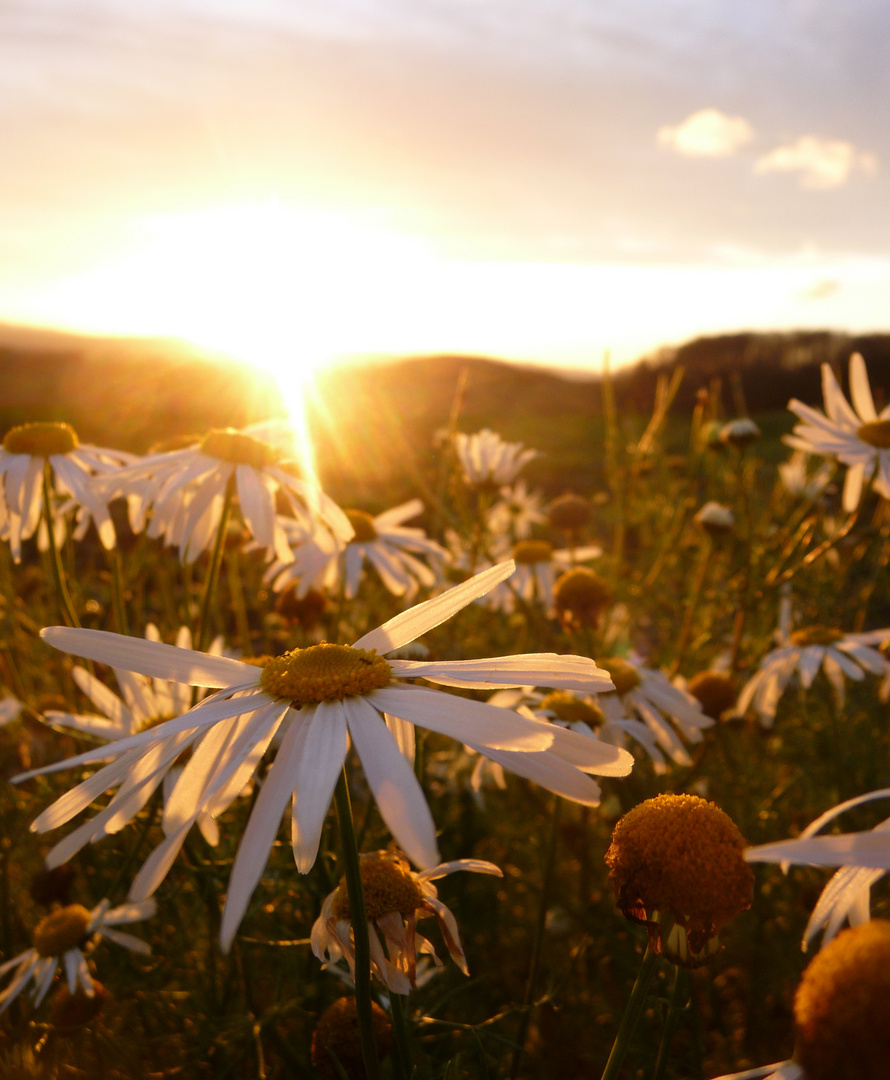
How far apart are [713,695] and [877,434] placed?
106 cm

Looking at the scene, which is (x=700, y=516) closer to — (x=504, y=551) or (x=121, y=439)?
(x=504, y=551)

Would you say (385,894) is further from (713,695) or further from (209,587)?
(713,695)

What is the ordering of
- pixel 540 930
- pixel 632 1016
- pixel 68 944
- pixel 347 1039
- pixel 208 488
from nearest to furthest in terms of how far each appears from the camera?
pixel 632 1016, pixel 347 1039, pixel 540 930, pixel 68 944, pixel 208 488

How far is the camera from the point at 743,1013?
2.61 m

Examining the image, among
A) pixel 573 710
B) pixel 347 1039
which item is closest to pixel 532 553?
pixel 573 710

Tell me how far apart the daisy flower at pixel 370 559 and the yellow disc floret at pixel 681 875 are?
1.48 meters

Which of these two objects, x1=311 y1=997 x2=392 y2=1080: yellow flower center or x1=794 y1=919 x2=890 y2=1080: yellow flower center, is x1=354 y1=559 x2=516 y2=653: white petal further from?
x1=311 y1=997 x2=392 y2=1080: yellow flower center

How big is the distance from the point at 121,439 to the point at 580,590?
6946 mm

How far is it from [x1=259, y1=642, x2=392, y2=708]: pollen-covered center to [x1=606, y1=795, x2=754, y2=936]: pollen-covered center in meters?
0.34

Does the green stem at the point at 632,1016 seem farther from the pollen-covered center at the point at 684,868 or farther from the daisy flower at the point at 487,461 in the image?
the daisy flower at the point at 487,461

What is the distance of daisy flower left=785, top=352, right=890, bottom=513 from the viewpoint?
2.50 m

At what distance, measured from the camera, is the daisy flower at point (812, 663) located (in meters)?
2.54

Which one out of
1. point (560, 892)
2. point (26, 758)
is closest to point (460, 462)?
point (560, 892)

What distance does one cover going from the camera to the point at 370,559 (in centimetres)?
296
